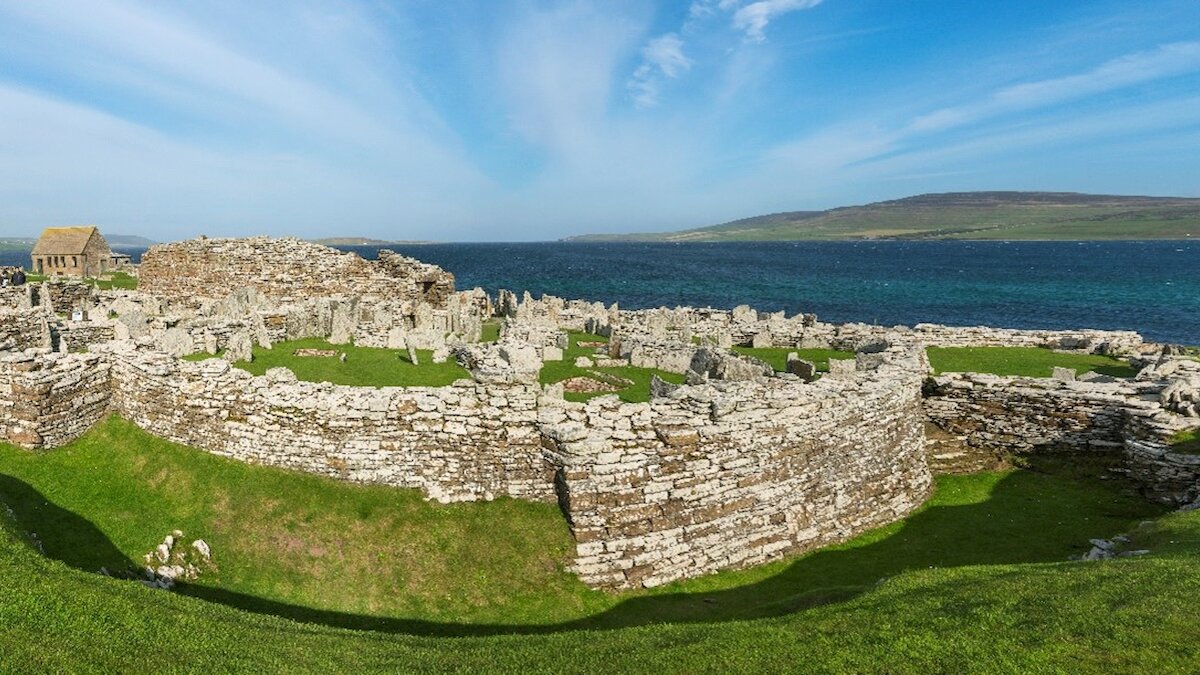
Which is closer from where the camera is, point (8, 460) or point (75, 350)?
point (8, 460)

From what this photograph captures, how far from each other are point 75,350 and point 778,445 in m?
23.4

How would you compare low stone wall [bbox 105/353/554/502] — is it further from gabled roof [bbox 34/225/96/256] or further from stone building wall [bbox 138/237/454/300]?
gabled roof [bbox 34/225/96/256]

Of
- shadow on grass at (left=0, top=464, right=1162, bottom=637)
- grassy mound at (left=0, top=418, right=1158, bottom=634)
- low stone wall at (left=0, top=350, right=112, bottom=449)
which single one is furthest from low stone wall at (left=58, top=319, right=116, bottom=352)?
shadow on grass at (left=0, top=464, right=1162, bottom=637)

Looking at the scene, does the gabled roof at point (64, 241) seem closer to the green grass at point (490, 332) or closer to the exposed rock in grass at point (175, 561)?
the green grass at point (490, 332)

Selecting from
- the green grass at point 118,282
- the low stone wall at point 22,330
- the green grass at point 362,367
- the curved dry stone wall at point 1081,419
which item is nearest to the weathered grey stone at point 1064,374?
the curved dry stone wall at point 1081,419

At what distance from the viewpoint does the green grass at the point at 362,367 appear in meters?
17.5

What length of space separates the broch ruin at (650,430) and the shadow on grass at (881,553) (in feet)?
1.96

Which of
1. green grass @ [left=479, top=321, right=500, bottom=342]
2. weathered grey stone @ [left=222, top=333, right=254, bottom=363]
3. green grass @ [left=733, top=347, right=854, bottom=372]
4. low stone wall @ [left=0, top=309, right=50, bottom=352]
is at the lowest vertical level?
green grass @ [left=733, top=347, right=854, bottom=372]

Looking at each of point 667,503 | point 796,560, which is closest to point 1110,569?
point 796,560

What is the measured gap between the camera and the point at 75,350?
21031 mm

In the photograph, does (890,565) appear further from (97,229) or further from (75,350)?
(97,229)

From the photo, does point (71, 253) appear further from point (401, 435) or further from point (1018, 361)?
point (1018, 361)

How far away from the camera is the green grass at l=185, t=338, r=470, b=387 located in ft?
57.6

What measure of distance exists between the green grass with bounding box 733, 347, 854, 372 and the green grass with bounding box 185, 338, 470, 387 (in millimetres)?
12092
